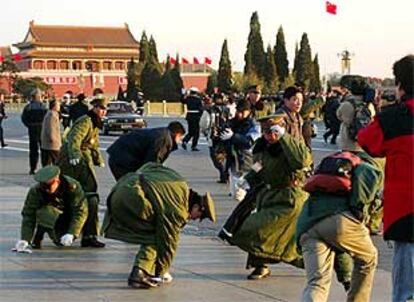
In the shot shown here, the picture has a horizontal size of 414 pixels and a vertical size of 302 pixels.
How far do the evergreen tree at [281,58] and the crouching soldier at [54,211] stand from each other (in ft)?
201

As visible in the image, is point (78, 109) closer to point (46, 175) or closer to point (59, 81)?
point (46, 175)

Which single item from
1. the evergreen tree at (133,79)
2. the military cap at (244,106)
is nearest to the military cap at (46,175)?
the military cap at (244,106)

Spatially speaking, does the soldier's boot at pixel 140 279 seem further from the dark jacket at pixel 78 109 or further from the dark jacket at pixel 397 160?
the dark jacket at pixel 78 109

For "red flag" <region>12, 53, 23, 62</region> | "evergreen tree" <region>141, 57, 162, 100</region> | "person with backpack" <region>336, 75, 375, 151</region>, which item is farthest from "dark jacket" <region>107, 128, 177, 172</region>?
"red flag" <region>12, 53, 23, 62</region>

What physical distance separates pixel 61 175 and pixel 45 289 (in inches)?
80.8

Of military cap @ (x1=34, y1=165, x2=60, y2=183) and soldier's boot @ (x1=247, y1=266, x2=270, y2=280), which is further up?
military cap @ (x1=34, y1=165, x2=60, y2=183)

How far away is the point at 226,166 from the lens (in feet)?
55.1

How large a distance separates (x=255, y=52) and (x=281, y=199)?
207 feet

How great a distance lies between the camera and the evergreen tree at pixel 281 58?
70875mm

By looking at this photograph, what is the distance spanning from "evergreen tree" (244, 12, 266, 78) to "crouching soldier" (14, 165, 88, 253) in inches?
2330

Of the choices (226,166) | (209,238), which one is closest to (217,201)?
(226,166)

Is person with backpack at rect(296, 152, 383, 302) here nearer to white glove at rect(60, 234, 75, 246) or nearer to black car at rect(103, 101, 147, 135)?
white glove at rect(60, 234, 75, 246)

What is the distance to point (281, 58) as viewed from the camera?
7194 cm

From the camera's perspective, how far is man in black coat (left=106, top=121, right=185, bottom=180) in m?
8.98
